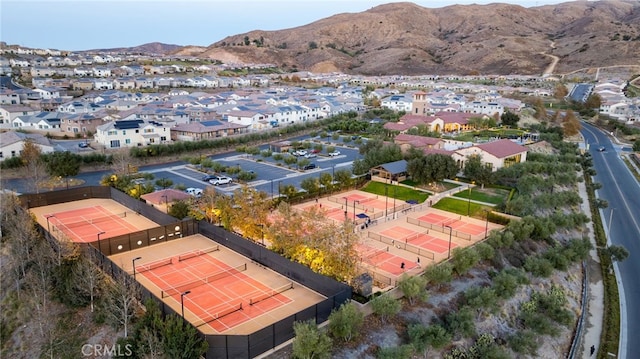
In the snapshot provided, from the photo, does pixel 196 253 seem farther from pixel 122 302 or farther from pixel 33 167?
pixel 33 167

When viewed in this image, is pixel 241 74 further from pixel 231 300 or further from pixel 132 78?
pixel 231 300

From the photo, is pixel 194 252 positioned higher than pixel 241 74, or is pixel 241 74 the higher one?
pixel 241 74

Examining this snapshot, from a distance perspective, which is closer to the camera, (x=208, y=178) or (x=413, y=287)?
(x=413, y=287)

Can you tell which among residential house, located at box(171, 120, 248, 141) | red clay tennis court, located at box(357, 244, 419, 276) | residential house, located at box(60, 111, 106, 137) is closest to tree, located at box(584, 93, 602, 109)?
residential house, located at box(171, 120, 248, 141)

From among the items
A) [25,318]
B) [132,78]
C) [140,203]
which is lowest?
[25,318]

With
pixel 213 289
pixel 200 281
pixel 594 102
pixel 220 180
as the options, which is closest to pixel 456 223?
pixel 213 289

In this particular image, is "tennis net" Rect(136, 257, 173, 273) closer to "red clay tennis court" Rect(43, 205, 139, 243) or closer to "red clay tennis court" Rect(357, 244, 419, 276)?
"red clay tennis court" Rect(43, 205, 139, 243)

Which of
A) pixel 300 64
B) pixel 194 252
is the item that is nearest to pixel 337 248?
pixel 194 252
